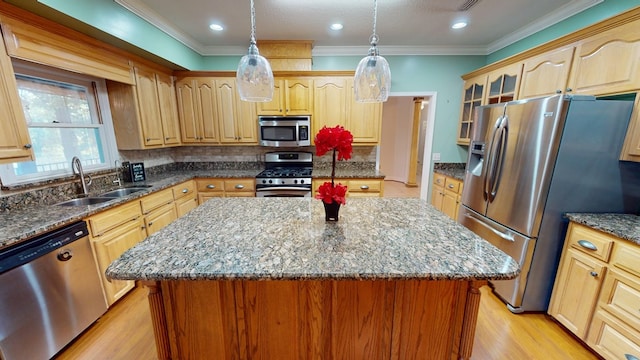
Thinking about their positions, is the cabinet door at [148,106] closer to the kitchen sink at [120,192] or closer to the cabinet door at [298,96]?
the kitchen sink at [120,192]

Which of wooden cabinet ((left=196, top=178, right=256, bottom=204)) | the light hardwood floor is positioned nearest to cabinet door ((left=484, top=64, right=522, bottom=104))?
the light hardwood floor

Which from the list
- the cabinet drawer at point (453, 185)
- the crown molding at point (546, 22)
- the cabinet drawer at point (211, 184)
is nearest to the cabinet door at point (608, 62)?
the crown molding at point (546, 22)

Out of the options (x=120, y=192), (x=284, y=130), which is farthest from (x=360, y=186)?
(x=120, y=192)

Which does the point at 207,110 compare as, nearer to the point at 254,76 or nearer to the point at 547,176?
the point at 254,76

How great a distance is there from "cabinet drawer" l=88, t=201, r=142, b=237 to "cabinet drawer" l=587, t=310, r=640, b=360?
3603 millimetres

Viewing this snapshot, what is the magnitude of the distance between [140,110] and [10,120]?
45.4 inches

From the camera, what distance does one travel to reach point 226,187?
3.21 m

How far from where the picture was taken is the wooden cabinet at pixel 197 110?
10.5 ft

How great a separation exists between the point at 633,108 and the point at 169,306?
123 inches

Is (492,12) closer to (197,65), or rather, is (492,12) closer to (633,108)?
(633,108)

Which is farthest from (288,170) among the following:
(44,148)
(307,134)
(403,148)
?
(403,148)

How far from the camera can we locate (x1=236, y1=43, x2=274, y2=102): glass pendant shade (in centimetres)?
136

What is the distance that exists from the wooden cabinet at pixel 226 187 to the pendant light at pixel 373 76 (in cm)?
215

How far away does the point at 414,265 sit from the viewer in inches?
38.9
